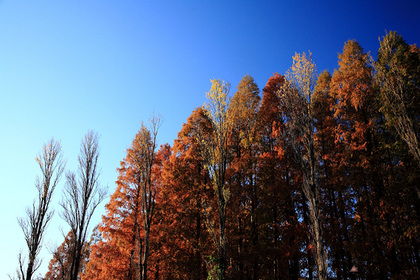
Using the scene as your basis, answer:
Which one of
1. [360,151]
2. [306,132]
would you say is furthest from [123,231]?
[360,151]

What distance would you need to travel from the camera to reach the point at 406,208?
11750 millimetres

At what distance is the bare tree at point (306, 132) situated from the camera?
9.31 meters

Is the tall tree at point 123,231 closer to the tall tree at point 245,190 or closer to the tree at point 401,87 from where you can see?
the tall tree at point 245,190

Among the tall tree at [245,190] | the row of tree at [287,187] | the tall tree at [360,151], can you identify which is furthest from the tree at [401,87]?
the tall tree at [245,190]

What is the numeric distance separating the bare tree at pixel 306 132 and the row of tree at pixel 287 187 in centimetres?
6

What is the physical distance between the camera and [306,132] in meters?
11.2

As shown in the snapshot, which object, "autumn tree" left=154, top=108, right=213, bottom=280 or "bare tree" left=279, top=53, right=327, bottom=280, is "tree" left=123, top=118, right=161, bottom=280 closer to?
"autumn tree" left=154, top=108, right=213, bottom=280

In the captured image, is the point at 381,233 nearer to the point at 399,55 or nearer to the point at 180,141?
the point at 399,55

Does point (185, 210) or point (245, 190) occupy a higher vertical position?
point (245, 190)

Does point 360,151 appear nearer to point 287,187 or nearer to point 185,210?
point 287,187

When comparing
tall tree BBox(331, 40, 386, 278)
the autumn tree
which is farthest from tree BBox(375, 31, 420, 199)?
the autumn tree

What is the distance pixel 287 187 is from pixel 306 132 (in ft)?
13.9

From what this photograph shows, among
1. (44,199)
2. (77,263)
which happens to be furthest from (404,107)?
(44,199)

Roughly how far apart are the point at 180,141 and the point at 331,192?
34.5 ft
